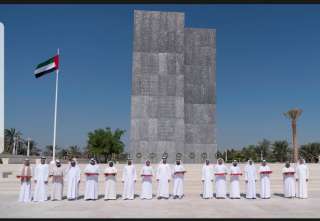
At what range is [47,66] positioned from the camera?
19562 mm

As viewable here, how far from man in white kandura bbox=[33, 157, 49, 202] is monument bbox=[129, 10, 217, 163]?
16678 millimetres

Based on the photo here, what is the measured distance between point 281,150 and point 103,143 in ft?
101

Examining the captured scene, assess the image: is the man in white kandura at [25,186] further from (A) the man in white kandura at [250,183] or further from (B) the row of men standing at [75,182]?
(A) the man in white kandura at [250,183]

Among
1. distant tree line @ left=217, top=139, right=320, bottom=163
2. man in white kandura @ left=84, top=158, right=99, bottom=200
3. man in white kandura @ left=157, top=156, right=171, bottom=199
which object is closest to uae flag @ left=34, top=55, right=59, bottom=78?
man in white kandura @ left=84, top=158, right=99, bottom=200

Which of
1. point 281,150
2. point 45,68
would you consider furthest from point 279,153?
point 45,68

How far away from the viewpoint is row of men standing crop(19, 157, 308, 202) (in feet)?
38.6

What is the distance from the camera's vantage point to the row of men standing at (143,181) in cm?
1177

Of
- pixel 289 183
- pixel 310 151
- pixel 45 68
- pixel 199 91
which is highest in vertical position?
pixel 199 91

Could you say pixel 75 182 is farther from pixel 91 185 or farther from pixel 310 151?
pixel 310 151

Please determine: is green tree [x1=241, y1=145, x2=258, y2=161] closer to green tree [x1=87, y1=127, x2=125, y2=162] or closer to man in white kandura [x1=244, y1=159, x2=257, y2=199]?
green tree [x1=87, y1=127, x2=125, y2=162]

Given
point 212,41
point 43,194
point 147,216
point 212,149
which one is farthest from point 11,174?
point 212,41

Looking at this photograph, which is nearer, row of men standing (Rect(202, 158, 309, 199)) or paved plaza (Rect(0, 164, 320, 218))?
paved plaza (Rect(0, 164, 320, 218))

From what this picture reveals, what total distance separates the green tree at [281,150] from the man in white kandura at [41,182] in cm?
5127

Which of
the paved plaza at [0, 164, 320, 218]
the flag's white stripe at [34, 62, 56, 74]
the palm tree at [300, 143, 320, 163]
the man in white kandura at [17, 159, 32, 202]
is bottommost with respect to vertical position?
the paved plaza at [0, 164, 320, 218]
